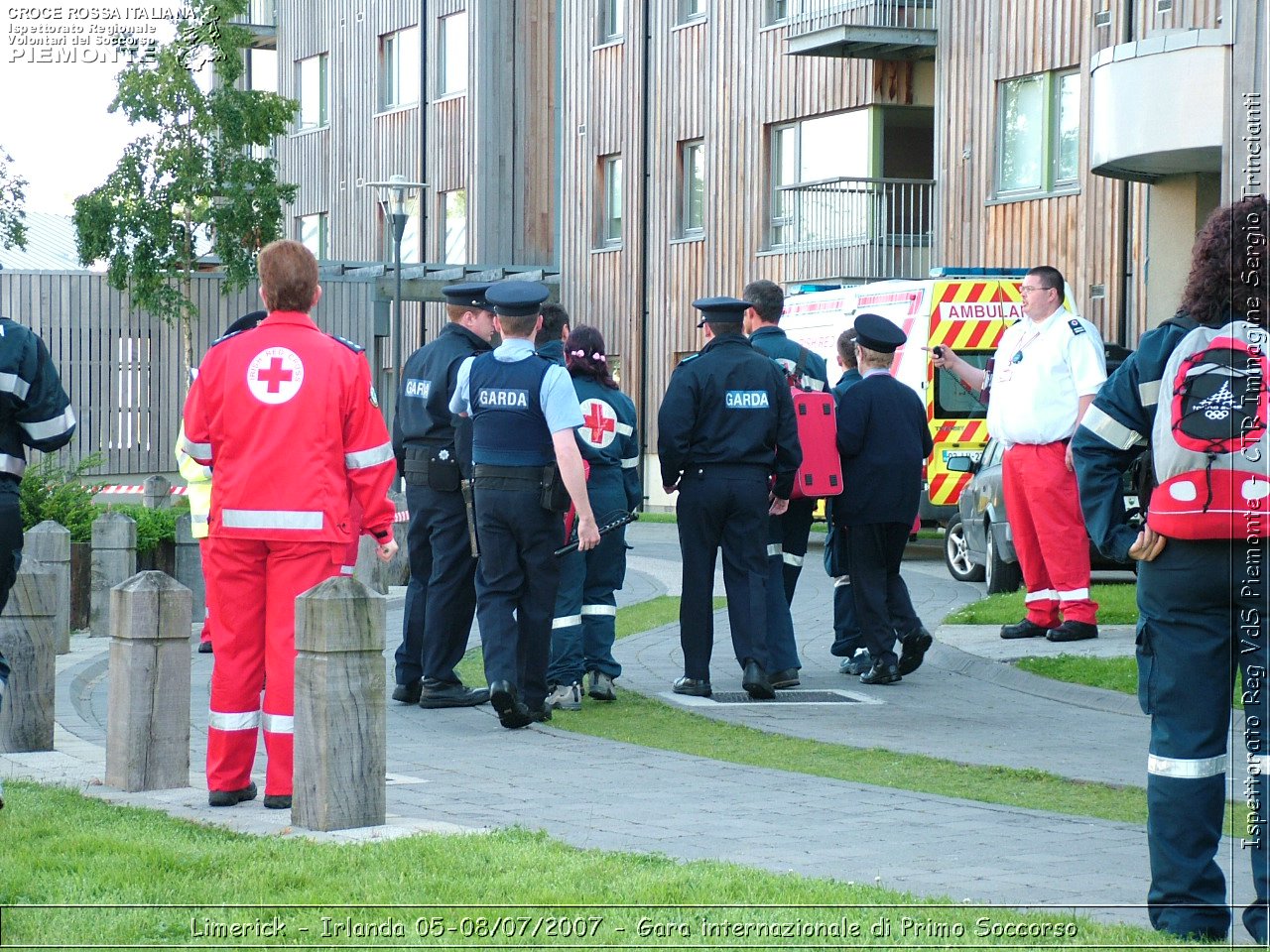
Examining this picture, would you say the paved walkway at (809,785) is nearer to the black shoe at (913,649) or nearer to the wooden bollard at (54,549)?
the black shoe at (913,649)

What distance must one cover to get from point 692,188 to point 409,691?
80.5 feet

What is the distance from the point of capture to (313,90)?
43.8 metres

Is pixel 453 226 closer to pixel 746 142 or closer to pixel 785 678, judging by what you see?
pixel 746 142

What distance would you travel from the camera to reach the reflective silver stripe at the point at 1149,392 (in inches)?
207

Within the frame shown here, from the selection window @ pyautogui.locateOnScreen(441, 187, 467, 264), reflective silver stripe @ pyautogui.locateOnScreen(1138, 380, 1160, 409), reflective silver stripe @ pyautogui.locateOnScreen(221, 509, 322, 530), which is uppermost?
window @ pyautogui.locateOnScreen(441, 187, 467, 264)

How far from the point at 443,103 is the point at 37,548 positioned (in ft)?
92.7

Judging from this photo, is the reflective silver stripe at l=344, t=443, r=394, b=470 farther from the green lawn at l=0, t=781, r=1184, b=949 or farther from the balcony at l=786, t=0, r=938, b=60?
the balcony at l=786, t=0, r=938, b=60

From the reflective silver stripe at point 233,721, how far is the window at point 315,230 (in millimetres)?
37195

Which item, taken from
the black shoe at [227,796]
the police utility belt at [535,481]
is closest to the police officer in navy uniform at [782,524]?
the police utility belt at [535,481]

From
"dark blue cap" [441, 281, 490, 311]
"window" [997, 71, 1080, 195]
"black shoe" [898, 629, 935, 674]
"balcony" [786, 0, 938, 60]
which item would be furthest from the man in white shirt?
"balcony" [786, 0, 938, 60]

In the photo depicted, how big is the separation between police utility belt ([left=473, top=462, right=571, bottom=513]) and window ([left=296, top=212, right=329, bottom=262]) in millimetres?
35263

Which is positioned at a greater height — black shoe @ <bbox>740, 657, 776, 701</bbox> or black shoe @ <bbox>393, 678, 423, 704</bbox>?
black shoe @ <bbox>740, 657, 776, 701</bbox>

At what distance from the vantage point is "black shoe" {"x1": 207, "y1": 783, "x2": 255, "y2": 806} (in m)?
7.09

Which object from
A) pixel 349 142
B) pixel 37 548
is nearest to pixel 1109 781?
pixel 37 548
